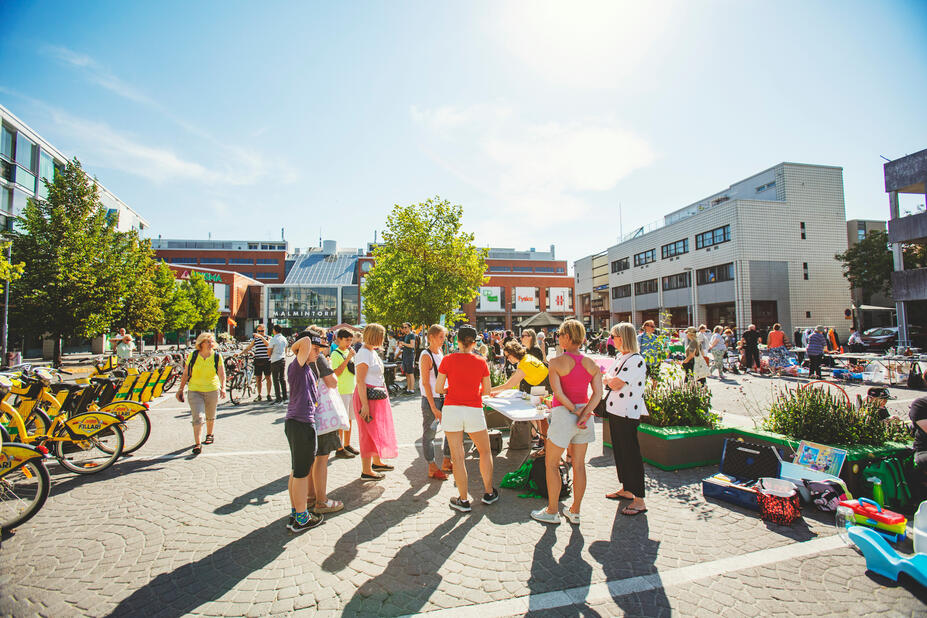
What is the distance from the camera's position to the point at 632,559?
3.25 meters

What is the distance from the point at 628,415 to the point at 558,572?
1.68 m

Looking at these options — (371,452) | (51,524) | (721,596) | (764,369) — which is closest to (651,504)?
(721,596)

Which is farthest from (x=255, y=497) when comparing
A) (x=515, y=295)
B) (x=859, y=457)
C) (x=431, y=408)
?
(x=515, y=295)

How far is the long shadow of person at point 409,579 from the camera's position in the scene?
2.68 meters

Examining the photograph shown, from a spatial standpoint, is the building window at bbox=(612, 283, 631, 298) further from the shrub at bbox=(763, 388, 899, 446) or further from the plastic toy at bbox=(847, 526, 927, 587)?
the plastic toy at bbox=(847, 526, 927, 587)

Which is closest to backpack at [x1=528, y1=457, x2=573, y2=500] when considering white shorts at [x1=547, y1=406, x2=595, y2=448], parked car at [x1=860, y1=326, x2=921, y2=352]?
white shorts at [x1=547, y1=406, x2=595, y2=448]

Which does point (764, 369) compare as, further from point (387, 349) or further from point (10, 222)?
point (10, 222)

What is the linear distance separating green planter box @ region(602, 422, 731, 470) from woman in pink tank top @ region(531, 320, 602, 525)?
69.1 inches

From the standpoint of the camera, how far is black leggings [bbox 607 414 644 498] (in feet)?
13.4

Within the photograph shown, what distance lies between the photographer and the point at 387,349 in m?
18.8

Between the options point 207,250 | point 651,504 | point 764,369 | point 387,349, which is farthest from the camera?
point 207,250

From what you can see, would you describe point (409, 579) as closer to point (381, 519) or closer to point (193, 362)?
point (381, 519)

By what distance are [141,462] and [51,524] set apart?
2049 mm

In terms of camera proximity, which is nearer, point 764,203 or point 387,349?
point 387,349
